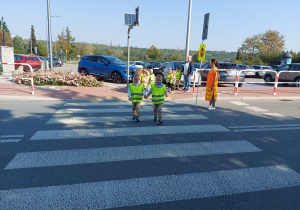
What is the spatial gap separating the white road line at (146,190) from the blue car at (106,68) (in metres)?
12.0

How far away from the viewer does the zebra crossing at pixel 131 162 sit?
3.00 m

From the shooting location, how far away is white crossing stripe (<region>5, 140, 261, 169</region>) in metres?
3.98

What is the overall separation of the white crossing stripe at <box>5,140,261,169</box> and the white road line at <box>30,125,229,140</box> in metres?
0.81

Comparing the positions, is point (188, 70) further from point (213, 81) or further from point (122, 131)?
point (122, 131)

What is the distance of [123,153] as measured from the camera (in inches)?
173

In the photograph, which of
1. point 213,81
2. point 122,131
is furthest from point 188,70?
point 122,131

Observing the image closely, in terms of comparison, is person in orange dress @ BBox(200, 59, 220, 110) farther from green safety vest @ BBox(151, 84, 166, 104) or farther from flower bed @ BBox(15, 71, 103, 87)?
flower bed @ BBox(15, 71, 103, 87)

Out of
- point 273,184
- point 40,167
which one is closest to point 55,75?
point 40,167

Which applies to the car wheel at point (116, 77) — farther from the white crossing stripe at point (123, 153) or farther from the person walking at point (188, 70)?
the white crossing stripe at point (123, 153)

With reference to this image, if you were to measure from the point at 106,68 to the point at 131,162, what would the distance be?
12.6 meters

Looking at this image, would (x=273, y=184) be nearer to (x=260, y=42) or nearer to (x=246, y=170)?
(x=246, y=170)

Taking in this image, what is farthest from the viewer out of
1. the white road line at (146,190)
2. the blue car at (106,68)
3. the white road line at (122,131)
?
the blue car at (106,68)

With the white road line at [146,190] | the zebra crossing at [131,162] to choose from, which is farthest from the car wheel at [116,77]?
the white road line at [146,190]

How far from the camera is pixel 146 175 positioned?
11.9 ft
